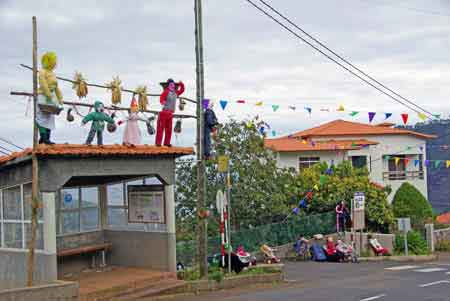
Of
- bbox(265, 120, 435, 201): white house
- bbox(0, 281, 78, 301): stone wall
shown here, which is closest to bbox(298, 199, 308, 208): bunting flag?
bbox(265, 120, 435, 201): white house

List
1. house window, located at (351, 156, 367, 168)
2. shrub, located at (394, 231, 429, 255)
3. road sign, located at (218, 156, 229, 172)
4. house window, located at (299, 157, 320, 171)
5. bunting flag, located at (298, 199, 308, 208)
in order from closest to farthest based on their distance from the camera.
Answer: road sign, located at (218, 156, 229, 172) → shrub, located at (394, 231, 429, 255) → bunting flag, located at (298, 199, 308, 208) → house window, located at (299, 157, 320, 171) → house window, located at (351, 156, 367, 168)

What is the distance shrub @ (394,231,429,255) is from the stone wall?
2134 cm

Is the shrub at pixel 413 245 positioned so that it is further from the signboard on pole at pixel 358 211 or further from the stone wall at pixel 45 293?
the stone wall at pixel 45 293

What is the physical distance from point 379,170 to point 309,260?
21.1 metres

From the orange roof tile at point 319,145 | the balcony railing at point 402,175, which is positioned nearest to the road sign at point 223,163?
the orange roof tile at point 319,145

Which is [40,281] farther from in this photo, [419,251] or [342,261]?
Result: [419,251]

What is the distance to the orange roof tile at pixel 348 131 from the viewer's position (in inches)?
1921

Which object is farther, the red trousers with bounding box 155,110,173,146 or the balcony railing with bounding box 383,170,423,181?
the balcony railing with bounding box 383,170,423,181

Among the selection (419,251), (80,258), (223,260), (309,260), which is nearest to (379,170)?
(419,251)

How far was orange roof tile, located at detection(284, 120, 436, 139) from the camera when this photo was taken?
48781mm

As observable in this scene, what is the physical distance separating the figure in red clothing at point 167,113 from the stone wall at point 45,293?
4503 millimetres

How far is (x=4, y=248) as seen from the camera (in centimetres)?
1471

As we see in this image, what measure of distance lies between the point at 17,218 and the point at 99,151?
2.28 meters

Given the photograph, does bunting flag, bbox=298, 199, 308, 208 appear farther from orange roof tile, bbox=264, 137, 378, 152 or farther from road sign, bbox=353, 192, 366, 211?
orange roof tile, bbox=264, 137, 378, 152
